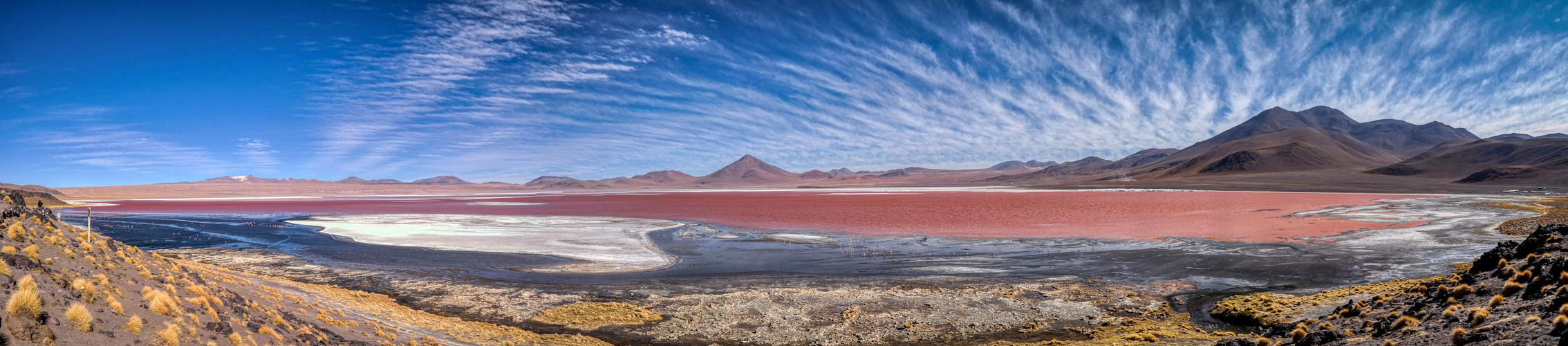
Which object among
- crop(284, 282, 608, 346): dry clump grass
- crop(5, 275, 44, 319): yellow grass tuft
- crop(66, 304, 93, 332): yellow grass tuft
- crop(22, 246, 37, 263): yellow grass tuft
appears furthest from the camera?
crop(284, 282, 608, 346): dry clump grass

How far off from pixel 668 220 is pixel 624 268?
21819 millimetres

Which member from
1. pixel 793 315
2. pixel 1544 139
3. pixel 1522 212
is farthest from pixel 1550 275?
pixel 1544 139

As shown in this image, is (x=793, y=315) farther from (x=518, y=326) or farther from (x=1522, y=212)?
(x=1522, y=212)

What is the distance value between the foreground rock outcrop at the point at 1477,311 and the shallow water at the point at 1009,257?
5092 mm

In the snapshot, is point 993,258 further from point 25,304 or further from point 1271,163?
point 1271,163

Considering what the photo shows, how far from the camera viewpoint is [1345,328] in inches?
337

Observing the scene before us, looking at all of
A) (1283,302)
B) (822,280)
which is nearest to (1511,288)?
(1283,302)

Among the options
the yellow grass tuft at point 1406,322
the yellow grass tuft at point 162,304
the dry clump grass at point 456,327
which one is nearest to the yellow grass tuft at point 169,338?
the yellow grass tuft at point 162,304

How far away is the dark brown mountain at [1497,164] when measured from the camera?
97.9 metres

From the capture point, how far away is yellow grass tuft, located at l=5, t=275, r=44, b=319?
494 centimetres

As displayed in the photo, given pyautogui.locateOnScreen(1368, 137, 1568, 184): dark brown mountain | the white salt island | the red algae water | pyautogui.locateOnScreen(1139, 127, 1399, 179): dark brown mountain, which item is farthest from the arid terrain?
pyautogui.locateOnScreen(1139, 127, 1399, 179): dark brown mountain

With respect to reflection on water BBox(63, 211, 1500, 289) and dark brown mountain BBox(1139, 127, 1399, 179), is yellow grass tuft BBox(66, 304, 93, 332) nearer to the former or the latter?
reflection on water BBox(63, 211, 1500, 289)

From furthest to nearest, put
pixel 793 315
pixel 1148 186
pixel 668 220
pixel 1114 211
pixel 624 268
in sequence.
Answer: pixel 1148 186, pixel 1114 211, pixel 668 220, pixel 624 268, pixel 793 315

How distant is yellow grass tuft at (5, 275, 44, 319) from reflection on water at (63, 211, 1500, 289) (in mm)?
11654
